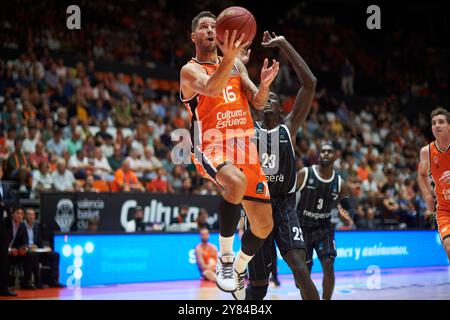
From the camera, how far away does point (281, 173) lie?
23.1ft

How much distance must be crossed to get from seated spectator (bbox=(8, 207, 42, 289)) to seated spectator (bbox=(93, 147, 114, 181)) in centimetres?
261

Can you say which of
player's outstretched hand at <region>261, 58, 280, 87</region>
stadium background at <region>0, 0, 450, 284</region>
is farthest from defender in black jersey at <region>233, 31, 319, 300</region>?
stadium background at <region>0, 0, 450, 284</region>

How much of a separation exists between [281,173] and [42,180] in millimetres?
7043

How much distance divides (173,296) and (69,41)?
395 inches

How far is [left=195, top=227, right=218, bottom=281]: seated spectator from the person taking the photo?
43.0 ft

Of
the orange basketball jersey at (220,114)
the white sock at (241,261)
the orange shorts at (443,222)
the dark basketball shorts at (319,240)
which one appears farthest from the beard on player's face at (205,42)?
the orange shorts at (443,222)

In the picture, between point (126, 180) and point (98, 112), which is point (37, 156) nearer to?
point (126, 180)

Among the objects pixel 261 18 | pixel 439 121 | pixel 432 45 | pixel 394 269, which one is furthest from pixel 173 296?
pixel 432 45

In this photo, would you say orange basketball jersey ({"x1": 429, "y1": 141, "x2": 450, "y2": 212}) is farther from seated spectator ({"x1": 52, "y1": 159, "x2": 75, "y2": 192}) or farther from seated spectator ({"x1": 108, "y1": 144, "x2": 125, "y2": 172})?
seated spectator ({"x1": 108, "y1": 144, "x2": 125, "y2": 172})

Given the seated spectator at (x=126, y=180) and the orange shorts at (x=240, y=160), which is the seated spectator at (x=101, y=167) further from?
the orange shorts at (x=240, y=160)

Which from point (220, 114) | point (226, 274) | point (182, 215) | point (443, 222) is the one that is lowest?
point (182, 215)

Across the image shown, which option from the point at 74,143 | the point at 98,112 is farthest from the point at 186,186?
the point at 98,112

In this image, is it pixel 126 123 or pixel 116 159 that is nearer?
pixel 116 159

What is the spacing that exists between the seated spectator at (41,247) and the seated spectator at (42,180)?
110 cm
